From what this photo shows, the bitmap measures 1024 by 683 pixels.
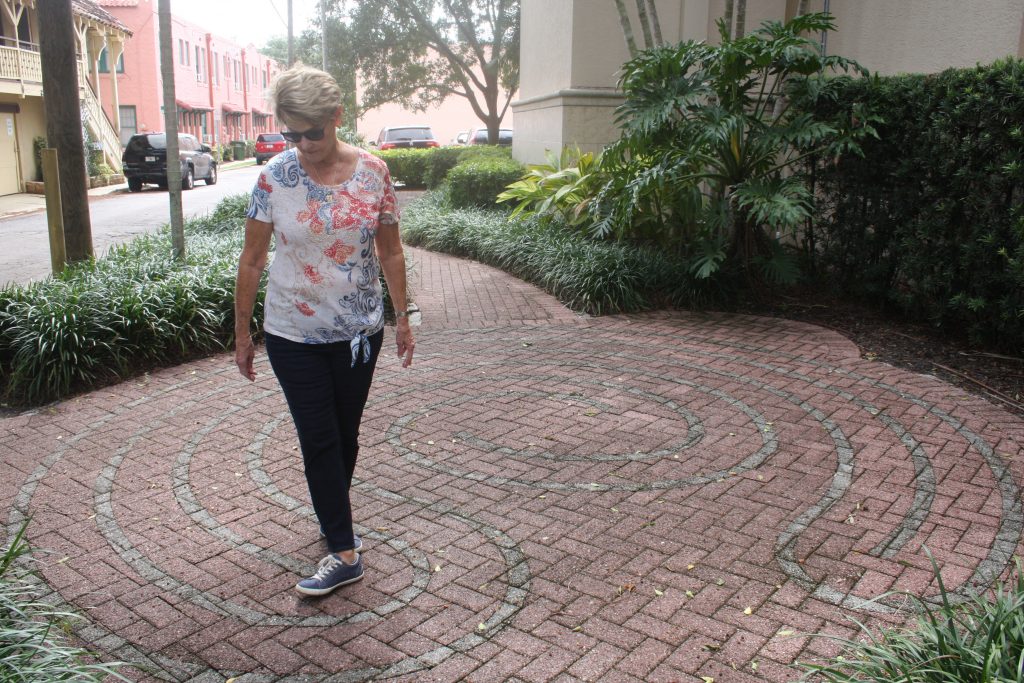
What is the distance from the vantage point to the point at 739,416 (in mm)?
5520

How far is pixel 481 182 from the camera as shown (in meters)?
14.2

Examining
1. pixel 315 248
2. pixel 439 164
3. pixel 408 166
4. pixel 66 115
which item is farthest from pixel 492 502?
pixel 408 166

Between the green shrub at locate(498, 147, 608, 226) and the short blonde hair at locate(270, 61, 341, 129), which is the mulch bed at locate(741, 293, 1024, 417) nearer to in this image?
the green shrub at locate(498, 147, 608, 226)

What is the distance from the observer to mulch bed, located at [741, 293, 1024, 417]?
6.08 m

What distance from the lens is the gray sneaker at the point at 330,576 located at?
3.40 meters

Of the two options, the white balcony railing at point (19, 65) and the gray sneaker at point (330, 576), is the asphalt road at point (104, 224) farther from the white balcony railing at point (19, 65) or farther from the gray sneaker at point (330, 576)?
the gray sneaker at point (330, 576)

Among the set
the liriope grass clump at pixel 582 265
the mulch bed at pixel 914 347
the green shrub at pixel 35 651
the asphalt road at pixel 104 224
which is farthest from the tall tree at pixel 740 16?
the green shrub at pixel 35 651

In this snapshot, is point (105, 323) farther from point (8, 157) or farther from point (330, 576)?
point (8, 157)

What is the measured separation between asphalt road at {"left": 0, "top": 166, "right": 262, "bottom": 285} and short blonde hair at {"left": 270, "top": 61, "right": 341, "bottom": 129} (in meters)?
7.33

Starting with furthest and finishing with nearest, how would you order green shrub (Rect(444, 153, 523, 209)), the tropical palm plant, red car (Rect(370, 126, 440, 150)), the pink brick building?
the pink brick building, red car (Rect(370, 126, 440, 150)), green shrub (Rect(444, 153, 523, 209)), the tropical palm plant

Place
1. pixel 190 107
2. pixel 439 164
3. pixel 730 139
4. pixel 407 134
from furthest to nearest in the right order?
pixel 190 107
pixel 407 134
pixel 439 164
pixel 730 139

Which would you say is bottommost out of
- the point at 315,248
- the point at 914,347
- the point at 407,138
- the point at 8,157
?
the point at 914,347

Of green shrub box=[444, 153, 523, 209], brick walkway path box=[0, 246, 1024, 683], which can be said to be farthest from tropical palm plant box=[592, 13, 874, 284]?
green shrub box=[444, 153, 523, 209]

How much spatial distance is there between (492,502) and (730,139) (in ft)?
17.2
